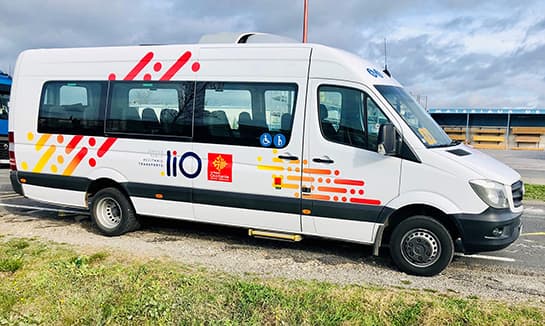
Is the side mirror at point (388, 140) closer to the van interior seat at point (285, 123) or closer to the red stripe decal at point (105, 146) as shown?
the van interior seat at point (285, 123)

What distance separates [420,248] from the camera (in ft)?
17.7

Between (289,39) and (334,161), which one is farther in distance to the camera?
(289,39)

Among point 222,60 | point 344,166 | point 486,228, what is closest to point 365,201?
point 344,166

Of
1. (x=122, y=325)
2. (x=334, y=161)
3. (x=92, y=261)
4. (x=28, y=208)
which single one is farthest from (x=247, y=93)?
(x=28, y=208)

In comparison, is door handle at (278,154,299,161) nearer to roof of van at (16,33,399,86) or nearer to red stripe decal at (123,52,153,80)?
roof of van at (16,33,399,86)

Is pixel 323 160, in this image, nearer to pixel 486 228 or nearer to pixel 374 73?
pixel 374 73

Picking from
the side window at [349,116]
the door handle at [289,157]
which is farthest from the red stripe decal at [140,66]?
the side window at [349,116]

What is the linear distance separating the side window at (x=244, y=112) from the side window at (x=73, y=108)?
1677 mm

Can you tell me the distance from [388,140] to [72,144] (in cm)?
469

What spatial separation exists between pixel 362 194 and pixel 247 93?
6.39 ft

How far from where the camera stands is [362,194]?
18.2ft

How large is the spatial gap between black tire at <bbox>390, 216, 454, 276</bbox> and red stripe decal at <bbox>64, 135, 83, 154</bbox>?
4756 millimetres

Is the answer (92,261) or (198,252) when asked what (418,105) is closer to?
(198,252)

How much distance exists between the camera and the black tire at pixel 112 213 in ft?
22.6
